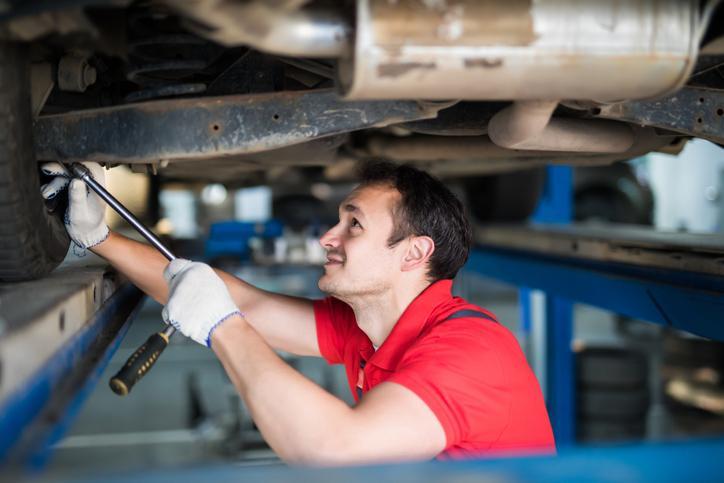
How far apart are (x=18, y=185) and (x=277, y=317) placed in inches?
25.6

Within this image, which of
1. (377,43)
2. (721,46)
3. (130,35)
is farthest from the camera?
(130,35)

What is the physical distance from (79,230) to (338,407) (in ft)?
2.05

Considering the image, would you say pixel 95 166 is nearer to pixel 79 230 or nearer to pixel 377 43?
pixel 79 230

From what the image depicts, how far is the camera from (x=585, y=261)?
1914 mm

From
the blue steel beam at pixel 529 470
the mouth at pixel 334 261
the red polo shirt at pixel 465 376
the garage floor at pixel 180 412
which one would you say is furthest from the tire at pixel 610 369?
the blue steel beam at pixel 529 470

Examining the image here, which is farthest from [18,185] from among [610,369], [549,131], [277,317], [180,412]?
[180,412]

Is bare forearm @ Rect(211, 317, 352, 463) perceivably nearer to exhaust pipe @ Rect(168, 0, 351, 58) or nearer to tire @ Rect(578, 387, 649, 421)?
exhaust pipe @ Rect(168, 0, 351, 58)

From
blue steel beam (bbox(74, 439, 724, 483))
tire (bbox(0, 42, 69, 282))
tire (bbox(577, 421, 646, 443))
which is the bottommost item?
tire (bbox(577, 421, 646, 443))

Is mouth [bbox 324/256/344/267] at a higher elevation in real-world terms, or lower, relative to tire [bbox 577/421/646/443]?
higher

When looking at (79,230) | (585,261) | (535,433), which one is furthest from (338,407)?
→ (585,261)

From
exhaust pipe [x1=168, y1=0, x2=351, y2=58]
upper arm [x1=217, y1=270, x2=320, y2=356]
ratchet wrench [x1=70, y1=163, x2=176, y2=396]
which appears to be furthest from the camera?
upper arm [x1=217, y1=270, x2=320, y2=356]

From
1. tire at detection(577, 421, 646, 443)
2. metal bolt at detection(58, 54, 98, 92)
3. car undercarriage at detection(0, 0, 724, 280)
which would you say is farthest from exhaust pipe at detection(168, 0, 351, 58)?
tire at detection(577, 421, 646, 443)

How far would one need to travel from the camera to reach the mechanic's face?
48.1 inches

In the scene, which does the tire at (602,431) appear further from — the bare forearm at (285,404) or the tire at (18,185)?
the tire at (18,185)
